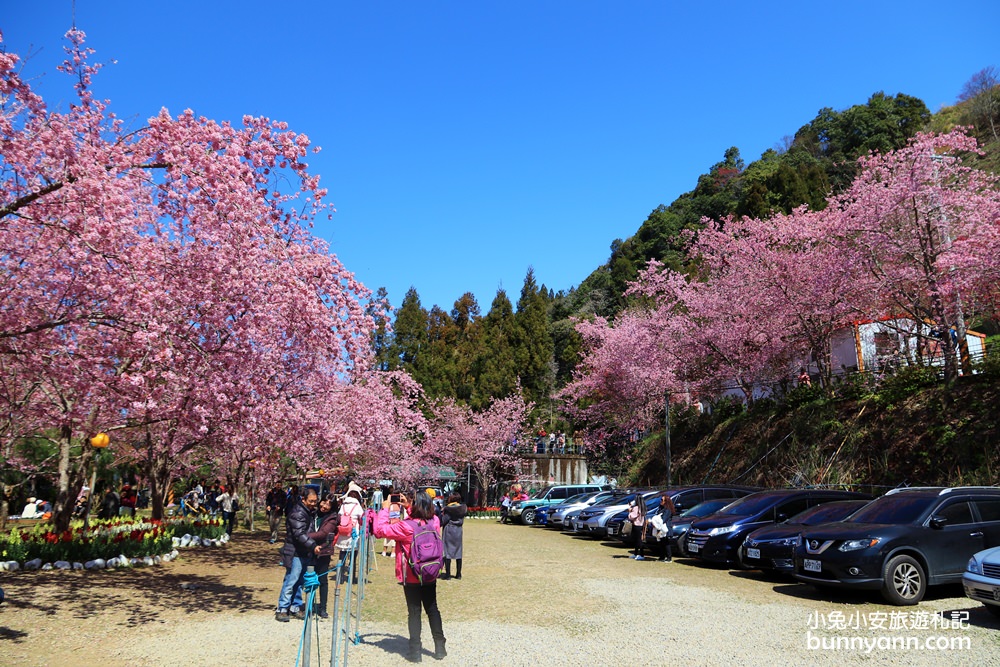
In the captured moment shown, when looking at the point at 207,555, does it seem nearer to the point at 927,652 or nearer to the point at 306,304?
the point at 306,304

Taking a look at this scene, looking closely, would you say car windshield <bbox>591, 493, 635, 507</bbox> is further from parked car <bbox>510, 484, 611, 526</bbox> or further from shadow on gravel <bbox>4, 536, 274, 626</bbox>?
shadow on gravel <bbox>4, 536, 274, 626</bbox>

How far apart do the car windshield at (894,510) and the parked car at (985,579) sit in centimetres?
150

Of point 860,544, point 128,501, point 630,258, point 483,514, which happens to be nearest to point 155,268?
point 860,544

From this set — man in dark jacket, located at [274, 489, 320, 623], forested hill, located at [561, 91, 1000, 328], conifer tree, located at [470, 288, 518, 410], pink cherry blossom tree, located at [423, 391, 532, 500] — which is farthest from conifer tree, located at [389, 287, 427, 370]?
man in dark jacket, located at [274, 489, 320, 623]

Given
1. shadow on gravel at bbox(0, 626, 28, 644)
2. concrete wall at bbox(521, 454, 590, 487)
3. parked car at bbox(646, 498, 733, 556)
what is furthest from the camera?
concrete wall at bbox(521, 454, 590, 487)

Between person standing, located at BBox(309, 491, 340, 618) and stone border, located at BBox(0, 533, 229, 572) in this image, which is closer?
person standing, located at BBox(309, 491, 340, 618)

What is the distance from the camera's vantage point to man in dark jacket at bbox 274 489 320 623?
8.48 meters

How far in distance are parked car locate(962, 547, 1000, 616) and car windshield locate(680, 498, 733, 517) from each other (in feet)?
26.4

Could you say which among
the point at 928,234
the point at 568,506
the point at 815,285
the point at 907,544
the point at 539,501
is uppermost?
the point at 928,234

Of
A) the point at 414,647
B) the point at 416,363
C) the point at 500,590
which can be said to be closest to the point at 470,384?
the point at 416,363

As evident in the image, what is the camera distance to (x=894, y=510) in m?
10.1

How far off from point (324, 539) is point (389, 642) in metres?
1.64

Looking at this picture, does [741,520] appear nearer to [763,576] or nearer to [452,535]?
[763,576]

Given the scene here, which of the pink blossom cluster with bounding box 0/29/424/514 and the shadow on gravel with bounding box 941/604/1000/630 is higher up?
the pink blossom cluster with bounding box 0/29/424/514
